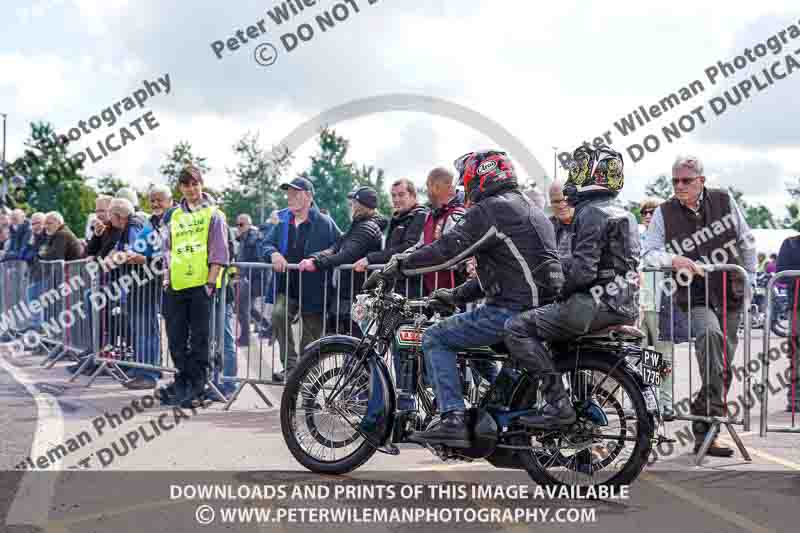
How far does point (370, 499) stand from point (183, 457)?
5.61 feet

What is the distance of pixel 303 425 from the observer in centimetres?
638

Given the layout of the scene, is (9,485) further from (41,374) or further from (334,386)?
(41,374)

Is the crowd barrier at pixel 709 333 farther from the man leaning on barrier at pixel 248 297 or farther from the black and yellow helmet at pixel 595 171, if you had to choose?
the man leaning on barrier at pixel 248 297

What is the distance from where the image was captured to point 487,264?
588cm

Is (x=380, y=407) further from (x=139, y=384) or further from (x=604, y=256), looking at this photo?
(x=139, y=384)

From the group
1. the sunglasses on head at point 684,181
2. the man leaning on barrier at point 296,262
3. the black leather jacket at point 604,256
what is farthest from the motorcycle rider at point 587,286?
the man leaning on barrier at point 296,262

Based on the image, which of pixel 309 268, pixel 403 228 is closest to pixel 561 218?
pixel 403 228

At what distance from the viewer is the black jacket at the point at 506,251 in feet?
18.8

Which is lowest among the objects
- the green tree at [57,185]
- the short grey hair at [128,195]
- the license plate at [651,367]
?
the license plate at [651,367]

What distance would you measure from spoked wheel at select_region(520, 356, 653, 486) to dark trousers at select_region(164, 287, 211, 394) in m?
4.32

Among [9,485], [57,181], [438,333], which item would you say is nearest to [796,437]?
[438,333]

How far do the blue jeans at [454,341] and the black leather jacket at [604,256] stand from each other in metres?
0.42

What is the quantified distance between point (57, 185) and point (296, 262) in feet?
226

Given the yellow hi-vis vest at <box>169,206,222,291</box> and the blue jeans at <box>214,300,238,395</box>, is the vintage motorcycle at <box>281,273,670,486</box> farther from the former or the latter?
the blue jeans at <box>214,300,238,395</box>
